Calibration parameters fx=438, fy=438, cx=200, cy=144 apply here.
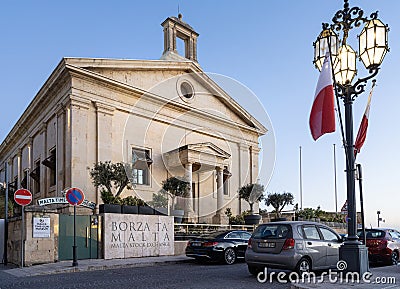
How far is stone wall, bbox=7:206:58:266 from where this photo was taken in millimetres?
14422

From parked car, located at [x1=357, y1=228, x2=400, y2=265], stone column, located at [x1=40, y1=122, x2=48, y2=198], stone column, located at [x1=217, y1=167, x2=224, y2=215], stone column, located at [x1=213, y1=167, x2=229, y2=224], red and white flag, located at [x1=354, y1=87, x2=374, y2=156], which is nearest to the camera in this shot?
red and white flag, located at [x1=354, y1=87, x2=374, y2=156]

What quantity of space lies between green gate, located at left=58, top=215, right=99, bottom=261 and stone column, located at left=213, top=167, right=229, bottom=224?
15.4 m

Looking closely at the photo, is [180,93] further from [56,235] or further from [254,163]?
[56,235]

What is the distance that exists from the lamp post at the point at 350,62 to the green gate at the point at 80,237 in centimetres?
1015

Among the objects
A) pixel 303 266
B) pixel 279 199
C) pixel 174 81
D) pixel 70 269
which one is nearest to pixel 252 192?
pixel 279 199

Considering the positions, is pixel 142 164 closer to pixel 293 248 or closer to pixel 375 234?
pixel 375 234

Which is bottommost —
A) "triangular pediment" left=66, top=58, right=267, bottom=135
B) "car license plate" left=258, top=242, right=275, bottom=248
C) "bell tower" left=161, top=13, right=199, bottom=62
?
"car license plate" left=258, top=242, right=275, bottom=248

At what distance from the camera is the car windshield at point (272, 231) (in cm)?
1085

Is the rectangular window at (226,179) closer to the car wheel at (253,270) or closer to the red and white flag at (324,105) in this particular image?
the car wheel at (253,270)

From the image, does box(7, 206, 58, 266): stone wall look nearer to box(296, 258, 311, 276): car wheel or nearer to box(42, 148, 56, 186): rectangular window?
box(296, 258, 311, 276): car wheel

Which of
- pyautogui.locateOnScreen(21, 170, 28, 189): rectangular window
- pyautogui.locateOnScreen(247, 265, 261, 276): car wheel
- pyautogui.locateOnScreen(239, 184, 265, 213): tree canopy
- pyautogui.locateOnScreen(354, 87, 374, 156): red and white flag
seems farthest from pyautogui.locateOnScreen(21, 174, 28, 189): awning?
pyautogui.locateOnScreen(354, 87, 374, 156): red and white flag

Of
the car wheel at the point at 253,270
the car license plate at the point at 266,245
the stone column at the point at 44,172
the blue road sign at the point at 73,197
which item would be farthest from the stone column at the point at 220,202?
the car license plate at the point at 266,245

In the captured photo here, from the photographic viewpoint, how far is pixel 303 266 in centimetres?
1055

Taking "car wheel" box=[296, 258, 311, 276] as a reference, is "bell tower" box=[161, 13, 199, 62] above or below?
above
